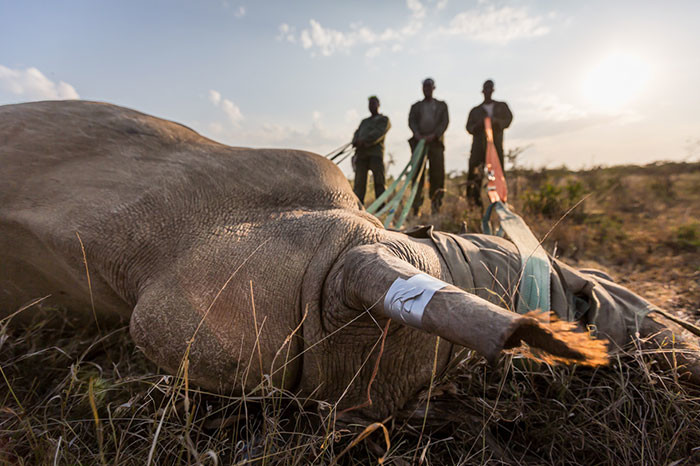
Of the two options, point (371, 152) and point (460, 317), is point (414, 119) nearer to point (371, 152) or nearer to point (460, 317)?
point (371, 152)

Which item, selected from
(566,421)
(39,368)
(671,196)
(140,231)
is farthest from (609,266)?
(671,196)

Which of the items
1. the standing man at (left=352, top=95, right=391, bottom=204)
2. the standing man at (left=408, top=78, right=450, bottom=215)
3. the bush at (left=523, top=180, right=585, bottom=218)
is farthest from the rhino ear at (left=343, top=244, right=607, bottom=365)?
the standing man at (left=352, top=95, right=391, bottom=204)

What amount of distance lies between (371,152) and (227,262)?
220 inches

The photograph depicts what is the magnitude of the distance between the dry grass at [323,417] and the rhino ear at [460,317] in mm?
303

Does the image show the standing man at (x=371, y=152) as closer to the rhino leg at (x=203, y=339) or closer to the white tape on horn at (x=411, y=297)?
the rhino leg at (x=203, y=339)

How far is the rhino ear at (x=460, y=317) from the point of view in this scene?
0.72 m

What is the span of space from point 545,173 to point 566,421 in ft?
38.2

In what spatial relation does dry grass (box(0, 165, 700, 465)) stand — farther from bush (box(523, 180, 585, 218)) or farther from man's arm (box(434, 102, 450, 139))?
man's arm (box(434, 102, 450, 139))

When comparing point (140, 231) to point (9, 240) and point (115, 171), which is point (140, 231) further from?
point (9, 240)

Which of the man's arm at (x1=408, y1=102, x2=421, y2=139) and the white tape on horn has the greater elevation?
the man's arm at (x1=408, y1=102, x2=421, y2=139)

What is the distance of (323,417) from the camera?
3.86 ft

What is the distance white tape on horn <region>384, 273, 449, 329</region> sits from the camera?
0.88m

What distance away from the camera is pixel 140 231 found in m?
1.30

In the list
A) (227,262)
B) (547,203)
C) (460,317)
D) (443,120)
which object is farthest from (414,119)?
(460,317)
